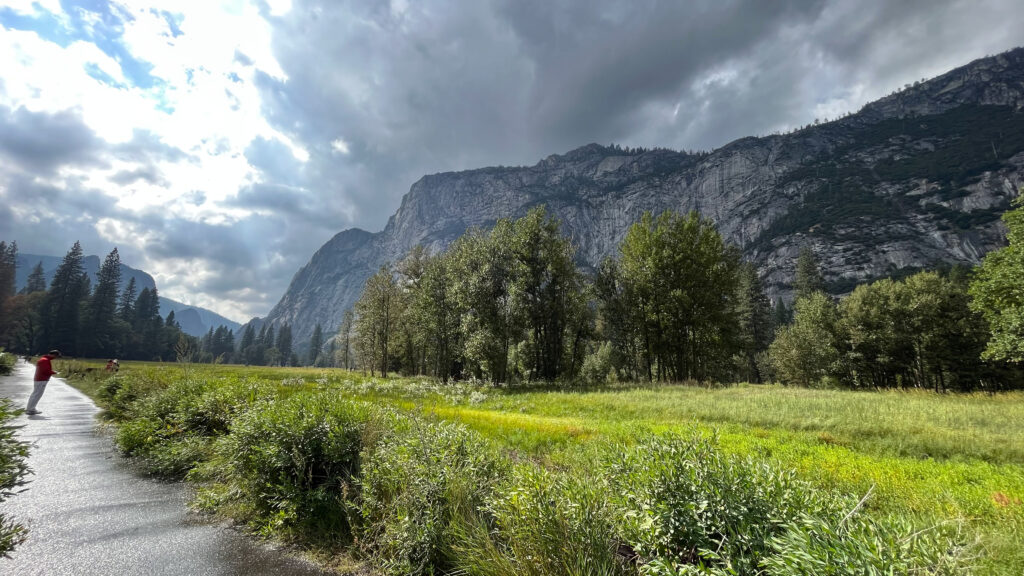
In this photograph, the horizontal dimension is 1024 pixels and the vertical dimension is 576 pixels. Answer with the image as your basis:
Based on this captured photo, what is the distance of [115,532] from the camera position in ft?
21.6

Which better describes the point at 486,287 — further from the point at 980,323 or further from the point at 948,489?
the point at 980,323

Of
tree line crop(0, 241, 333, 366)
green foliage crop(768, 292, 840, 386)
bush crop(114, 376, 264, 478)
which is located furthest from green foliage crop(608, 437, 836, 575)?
tree line crop(0, 241, 333, 366)

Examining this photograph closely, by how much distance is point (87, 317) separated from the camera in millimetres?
89188

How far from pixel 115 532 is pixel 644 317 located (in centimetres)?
3814

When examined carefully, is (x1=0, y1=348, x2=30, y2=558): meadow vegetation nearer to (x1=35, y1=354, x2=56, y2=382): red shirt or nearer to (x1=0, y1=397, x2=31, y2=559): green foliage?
(x1=0, y1=397, x2=31, y2=559): green foliage

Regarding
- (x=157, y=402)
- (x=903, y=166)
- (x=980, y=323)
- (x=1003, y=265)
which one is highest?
(x=903, y=166)

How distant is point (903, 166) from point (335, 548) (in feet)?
964

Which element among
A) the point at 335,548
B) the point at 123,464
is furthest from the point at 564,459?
the point at 123,464

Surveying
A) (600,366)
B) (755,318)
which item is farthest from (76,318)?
(755,318)

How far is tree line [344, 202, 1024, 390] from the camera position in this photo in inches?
1411

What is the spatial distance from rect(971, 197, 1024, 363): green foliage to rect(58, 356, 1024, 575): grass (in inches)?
131

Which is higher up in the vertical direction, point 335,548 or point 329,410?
point 329,410

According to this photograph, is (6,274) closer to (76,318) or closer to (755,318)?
(76,318)

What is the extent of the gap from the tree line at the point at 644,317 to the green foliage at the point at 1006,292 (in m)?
0.34
